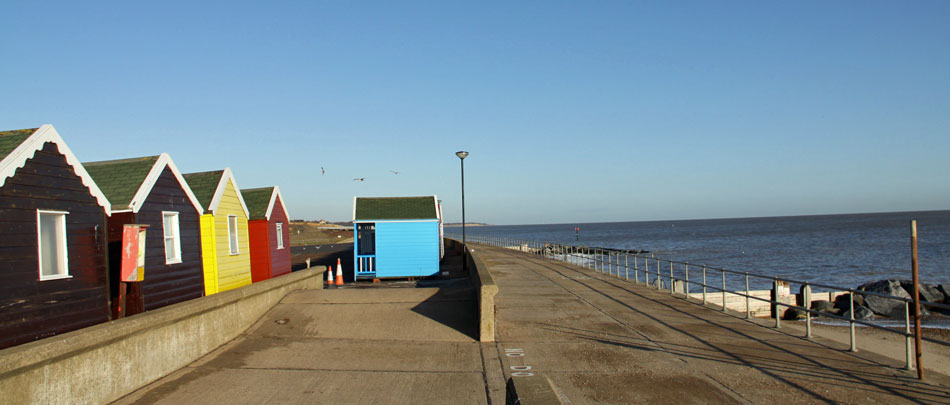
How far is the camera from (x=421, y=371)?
27.0ft

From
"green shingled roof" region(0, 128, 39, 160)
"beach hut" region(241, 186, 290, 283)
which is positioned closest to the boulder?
"beach hut" region(241, 186, 290, 283)

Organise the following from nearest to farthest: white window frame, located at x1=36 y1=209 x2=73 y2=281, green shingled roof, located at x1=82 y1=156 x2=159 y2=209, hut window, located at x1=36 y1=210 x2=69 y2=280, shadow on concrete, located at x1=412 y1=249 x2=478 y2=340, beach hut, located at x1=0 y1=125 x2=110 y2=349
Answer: beach hut, located at x1=0 y1=125 x2=110 y2=349 → white window frame, located at x1=36 y1=209 x2=73 y2=281 → hut window, located at x1=36 y1=210 x2=69 y2=280 → shadow on concrete, located at x1=412 y1=249 x2=478 y2=340 → green shingled roof, located at x1=82 y1=156 x2=159 y2=209

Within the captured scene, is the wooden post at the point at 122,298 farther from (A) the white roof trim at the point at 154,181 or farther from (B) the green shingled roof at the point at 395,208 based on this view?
(B) the green shingled roof at the point at 395,208

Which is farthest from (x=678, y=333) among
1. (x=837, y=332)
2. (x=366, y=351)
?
(x=837, y=332)

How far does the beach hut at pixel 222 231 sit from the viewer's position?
1512 centimetres

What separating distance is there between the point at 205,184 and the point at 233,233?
5.12ft

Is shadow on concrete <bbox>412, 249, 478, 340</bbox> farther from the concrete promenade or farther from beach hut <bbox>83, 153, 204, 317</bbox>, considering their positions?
beach hut <bbox>83, 153, 204, 317</bbox>

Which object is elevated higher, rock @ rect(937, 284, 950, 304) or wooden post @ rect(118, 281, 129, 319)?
wooden post @ rect(118, 281, 129, 319)

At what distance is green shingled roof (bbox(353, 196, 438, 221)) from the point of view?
927 inches

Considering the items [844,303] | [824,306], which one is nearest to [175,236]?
[824,306]

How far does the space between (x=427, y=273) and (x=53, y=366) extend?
689 inches

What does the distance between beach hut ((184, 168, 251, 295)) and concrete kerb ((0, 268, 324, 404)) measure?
5310mm

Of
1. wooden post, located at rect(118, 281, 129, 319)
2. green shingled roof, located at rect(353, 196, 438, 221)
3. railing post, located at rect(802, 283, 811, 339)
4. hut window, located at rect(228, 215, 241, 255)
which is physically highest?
green shingled roof, located at rect(353, 196, 438, 221)

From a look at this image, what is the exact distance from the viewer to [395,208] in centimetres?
2394
